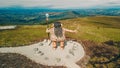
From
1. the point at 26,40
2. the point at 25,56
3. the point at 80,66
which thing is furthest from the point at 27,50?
the point at 80,66

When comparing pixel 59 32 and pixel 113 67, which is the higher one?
pixel 59 32

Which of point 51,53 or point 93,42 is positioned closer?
point 51,53

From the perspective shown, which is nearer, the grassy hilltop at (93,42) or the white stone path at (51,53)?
the white stone path at (51,53)

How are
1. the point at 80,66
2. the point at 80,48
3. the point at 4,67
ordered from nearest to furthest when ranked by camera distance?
the point at 4,67
the point at 80,66
the point at 80,48

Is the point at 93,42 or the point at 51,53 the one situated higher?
the point at 51,53

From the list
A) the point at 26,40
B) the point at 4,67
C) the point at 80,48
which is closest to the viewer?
the point at 4,67

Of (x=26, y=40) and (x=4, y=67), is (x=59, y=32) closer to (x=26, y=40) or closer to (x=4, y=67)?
(x=26, y=40)

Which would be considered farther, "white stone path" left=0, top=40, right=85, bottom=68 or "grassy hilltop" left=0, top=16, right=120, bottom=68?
"grassy hilltop" left=0, top=16, right=120, bottom=68

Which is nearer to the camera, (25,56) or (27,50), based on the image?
(25,56)
